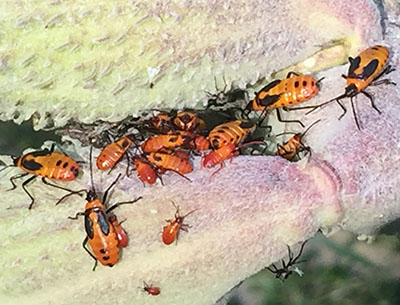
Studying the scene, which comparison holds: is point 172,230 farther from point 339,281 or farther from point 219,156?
point 339,281

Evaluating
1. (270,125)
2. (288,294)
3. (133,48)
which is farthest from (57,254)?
(288,294)

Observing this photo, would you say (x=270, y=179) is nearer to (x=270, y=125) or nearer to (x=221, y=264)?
(x=221, y=264)

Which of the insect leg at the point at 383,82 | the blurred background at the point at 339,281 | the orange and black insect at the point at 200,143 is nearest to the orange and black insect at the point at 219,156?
the orange and black insect at the point at 200,143

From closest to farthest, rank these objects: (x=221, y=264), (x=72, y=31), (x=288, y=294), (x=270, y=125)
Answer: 1. (x=72, y=31)
2. (x=221, y=264)
3. (x=270, y=125)
4. (x=288, y=294)

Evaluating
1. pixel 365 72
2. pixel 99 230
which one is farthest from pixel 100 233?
pixel 365 72

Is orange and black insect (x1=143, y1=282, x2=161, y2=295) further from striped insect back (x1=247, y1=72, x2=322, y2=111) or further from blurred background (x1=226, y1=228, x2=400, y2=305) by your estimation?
blurred background (x1=226, y1=228, x2=400, y2=305)

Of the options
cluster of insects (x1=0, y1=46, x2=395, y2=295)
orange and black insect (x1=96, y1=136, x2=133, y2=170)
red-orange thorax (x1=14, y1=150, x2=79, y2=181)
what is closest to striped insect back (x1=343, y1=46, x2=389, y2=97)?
cluster of insects (x1=0, y1=46, x2=395, y2=295)
